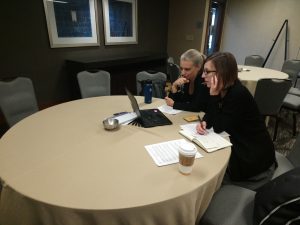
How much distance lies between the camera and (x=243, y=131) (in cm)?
135

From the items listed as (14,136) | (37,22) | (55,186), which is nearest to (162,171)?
(55,186)

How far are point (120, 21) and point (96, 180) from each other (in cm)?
383

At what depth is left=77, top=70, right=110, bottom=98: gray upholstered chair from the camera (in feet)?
7.84

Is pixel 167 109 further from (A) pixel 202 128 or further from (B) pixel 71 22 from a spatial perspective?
(B) pixel 71 22

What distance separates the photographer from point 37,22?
2.98m

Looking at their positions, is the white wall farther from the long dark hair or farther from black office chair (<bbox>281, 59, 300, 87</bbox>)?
the long dark hair

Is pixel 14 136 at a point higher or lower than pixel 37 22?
lower

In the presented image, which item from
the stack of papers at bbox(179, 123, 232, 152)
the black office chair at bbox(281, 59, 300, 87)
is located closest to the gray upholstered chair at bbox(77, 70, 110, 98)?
the stack of papers at bbox(179, 123, 232, 152)

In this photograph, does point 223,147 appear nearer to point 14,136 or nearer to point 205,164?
point 205,164

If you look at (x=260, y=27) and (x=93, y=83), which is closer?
(x=93, y=83)

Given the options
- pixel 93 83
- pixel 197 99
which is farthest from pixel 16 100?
pixel 197 99

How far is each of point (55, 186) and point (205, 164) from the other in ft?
2.36

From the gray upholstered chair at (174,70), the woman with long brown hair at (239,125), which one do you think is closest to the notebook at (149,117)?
the woman with long brown hair at (239,125)

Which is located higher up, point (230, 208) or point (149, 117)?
point (149, 117)
